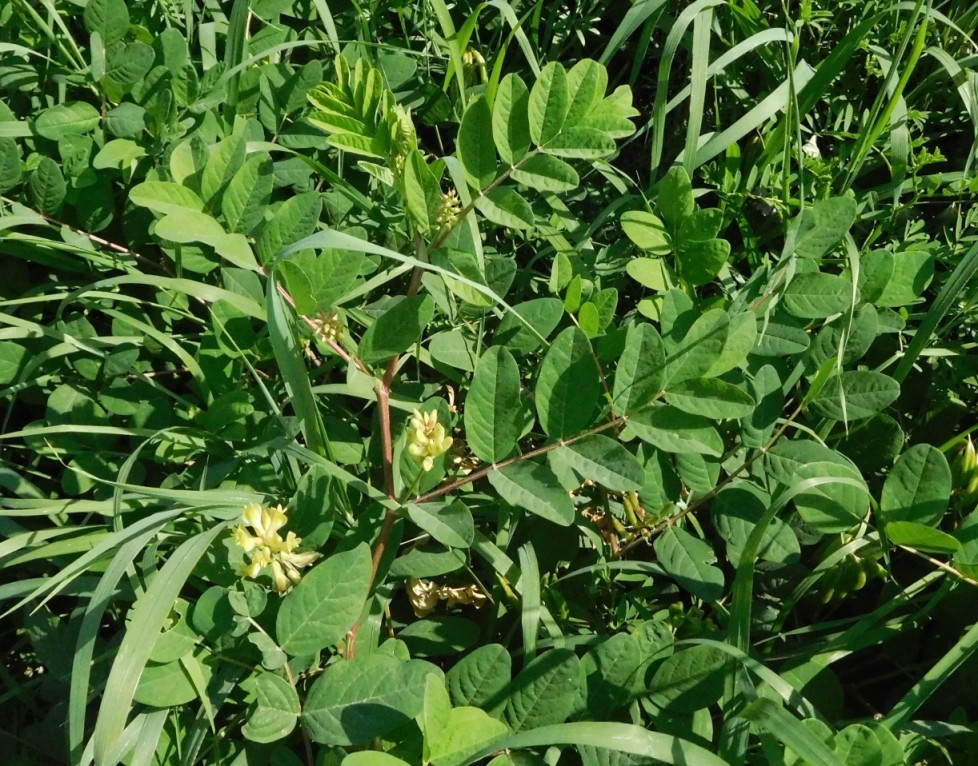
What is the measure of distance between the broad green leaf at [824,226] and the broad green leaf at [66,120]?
138 cm

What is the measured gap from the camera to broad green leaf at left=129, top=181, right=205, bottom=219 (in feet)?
4.73

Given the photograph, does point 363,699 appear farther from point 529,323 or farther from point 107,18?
point 107,18

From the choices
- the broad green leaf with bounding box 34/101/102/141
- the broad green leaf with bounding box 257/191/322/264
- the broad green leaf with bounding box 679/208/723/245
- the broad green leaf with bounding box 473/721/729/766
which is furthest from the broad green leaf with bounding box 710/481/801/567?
the broad green leaf with bounding box 34/101/102/141

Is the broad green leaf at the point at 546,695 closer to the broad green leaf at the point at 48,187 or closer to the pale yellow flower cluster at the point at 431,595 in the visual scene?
the pale yellow flower cluster at the point at 431,595

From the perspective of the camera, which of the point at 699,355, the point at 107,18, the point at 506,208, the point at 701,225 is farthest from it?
the point at 107,18

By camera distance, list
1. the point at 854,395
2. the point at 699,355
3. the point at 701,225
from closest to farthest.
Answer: the point at 699,355 < the point at 854,395 < the point at 701,225

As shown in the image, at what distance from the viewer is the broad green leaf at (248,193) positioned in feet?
4.94

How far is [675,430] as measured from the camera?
1376 millimetres

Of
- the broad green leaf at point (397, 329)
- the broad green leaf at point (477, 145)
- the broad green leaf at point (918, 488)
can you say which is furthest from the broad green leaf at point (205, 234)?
the broad green leaf at point (918, 488)

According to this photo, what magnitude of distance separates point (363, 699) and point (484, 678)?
0.59ft

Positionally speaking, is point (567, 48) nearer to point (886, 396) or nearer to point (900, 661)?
point (886, 396)

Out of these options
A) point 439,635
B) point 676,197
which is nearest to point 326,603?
point 439,635

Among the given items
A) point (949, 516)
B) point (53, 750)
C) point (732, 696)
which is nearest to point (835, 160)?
point (949, 516)

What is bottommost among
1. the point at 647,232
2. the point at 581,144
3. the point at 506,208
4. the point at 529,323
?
the point at 529,323
